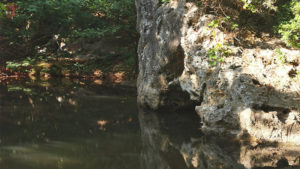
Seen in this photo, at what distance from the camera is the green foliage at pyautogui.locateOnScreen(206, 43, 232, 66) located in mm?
6109

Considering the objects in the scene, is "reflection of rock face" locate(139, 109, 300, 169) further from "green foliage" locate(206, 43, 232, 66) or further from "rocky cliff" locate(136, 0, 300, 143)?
"green foliage" locate(206, 43, 232, 66)

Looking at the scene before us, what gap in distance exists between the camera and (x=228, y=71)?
5.91 metres

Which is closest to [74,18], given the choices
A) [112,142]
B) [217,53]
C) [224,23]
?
[224,23]

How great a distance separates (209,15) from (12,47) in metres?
14.7

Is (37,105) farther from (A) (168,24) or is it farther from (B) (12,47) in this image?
(B) (12,47)

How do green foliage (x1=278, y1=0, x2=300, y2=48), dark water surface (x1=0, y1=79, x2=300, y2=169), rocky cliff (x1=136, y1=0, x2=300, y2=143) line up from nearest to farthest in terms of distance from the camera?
1. dark water surface (x1=0, y1=79, x2=300, y2=169)
2. rocky cliff (x1=136, y1=0, x2=300, y2=143)
3. green foliage (x1=278, y1=0, x2=300, y2=48)

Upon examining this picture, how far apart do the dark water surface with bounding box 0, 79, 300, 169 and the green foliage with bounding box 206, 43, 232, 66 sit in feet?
4.93

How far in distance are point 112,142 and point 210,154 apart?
1.78 m

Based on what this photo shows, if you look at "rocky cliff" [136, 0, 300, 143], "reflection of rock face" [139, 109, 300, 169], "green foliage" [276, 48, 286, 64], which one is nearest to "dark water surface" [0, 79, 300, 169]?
"reflection of rock face" [139, 109, 300, 169]

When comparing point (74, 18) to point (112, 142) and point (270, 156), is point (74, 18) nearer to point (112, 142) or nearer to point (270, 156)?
point (112, 142)

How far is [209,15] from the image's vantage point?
22.2 feet

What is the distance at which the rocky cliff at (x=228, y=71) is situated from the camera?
5.36m

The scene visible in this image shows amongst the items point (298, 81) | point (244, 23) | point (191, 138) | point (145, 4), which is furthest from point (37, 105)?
point (298, 81)

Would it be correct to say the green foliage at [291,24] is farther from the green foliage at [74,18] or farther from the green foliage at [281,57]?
the green foliage at [74,18]
